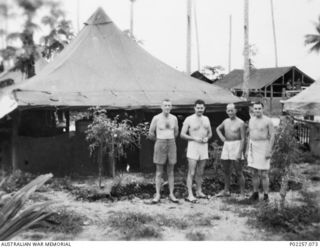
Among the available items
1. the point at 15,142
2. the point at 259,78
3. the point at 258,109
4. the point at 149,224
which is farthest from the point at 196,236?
the point at 259,78

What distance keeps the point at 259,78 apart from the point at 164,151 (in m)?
24.8

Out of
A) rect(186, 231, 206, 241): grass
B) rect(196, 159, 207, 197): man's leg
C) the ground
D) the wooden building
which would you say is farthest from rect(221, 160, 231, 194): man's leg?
the wooden building

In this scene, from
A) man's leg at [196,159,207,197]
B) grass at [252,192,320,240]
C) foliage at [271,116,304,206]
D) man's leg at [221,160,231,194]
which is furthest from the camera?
man's leg at [221,160,231,194]

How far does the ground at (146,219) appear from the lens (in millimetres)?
4852

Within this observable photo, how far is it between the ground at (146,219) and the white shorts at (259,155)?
60cm

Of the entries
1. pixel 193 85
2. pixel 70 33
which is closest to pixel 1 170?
pixel 193 85

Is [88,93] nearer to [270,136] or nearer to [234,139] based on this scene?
[234,139]

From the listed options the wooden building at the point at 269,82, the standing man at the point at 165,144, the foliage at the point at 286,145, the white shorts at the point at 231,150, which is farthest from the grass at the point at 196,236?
the wooden building at the point at 269,82

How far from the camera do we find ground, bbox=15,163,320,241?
485cm

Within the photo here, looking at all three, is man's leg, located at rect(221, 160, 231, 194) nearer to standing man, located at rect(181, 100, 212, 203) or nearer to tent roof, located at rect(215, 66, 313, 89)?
standing man, located at rect(181, 100, 212, 203)

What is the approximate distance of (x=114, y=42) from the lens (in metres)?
11.2

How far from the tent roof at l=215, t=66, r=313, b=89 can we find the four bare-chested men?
22.4 meters

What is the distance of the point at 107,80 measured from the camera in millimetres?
10016

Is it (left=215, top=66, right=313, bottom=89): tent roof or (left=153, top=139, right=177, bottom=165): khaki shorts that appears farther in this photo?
(left=215, top=66, right=313, bottom=89): tent roof
